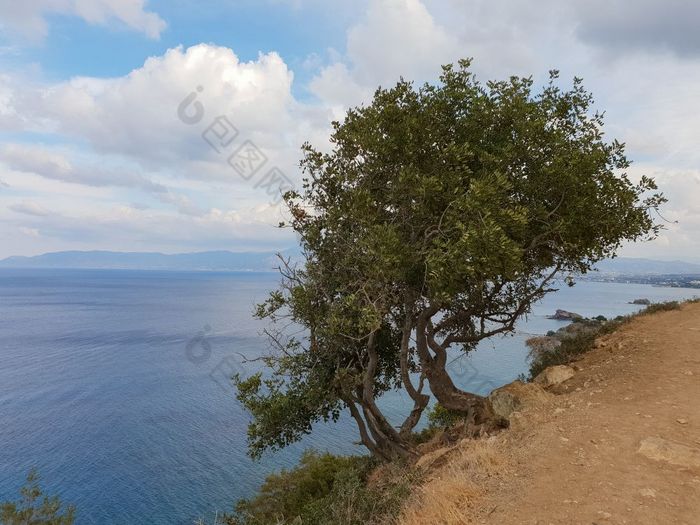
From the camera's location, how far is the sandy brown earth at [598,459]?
9.33 m

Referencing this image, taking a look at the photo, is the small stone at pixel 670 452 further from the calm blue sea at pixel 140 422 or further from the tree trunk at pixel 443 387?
the calm blue sea at pixel 140 422

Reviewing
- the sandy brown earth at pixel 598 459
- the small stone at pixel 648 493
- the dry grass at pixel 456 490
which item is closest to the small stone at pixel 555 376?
the sandy brown earth at pixel 598 459

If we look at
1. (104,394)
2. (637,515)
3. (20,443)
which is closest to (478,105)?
(637,515)

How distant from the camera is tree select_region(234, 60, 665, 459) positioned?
16.3 meters

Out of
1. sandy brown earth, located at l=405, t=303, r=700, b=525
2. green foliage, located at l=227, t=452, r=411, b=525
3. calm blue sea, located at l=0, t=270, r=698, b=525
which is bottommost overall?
calm blue sea, located at l=0, t=270, r=698, b=525

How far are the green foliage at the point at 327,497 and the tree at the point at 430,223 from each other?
3.72 meters

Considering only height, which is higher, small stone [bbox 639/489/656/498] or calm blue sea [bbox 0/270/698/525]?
small stone [bbox 639/489/656/498]

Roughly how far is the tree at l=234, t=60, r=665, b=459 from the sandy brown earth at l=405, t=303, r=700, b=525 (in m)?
4.29

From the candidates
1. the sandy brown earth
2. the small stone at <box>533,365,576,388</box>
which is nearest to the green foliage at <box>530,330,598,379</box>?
the small stone at <box>533,365,576,388</box>

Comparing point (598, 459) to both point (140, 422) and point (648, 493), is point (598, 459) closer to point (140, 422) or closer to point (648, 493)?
point (648, 493)

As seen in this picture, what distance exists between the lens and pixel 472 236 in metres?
14.8

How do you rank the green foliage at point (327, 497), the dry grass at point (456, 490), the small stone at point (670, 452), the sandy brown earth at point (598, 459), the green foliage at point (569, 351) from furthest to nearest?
the green foliage at point (569, 351) < the green foliage at point (327, 497) < the small stone at point (670, 452) < the dry grass at point (456, 490) < the sandy brown earth at point (598, 459)

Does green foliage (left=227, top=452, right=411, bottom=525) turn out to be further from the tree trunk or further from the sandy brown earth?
the tree trunk

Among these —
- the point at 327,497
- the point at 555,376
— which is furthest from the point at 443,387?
the point at 327,497
